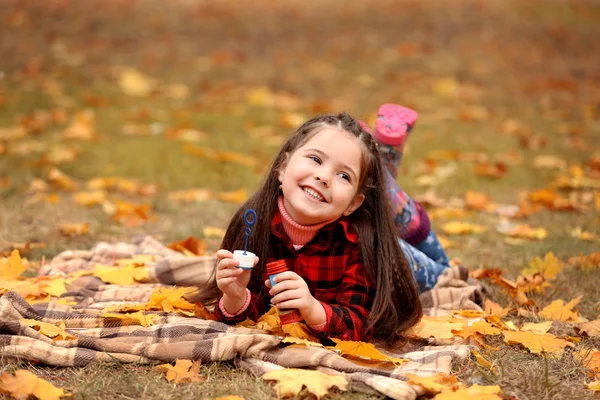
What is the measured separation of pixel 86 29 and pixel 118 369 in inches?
350

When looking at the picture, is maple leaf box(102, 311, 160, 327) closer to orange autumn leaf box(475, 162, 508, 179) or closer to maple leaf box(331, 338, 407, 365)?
maple leaf box(331, 338, 407, 365)

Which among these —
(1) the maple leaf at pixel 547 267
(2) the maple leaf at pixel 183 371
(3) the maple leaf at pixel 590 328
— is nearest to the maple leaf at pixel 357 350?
(2) the maple leaf at pixel 183 371

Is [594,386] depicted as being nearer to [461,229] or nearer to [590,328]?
[590,328]

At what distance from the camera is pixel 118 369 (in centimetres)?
234

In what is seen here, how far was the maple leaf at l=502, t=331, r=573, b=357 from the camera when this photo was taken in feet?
8.52

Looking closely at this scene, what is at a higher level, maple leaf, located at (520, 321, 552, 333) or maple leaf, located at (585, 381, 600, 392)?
maple leaf, located at (520, 321, 552, 333)

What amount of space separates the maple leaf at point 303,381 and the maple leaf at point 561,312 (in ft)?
4.07

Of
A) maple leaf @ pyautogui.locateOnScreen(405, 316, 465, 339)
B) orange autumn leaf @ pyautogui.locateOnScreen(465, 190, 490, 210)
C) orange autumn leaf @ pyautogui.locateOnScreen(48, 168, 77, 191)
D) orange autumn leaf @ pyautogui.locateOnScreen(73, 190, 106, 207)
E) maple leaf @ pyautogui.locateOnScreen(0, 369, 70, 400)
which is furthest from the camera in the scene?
→ orange autumn leaf @ pyautogui.locateOnScreen(48, 168, 77, 191)

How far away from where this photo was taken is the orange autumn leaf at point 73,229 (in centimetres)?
416

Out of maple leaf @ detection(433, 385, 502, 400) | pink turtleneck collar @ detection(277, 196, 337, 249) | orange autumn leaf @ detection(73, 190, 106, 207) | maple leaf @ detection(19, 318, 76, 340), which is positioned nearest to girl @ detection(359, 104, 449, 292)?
pink turtleneck collar @ detection(277, 196, 337, 249)

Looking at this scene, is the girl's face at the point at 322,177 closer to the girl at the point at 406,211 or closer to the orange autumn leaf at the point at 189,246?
the girl at the point at 406,211

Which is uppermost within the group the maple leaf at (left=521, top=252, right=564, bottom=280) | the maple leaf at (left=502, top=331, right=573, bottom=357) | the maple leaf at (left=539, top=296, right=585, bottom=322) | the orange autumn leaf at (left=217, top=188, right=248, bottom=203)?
the orange autumn leaf at (left=217, top=188, right=248, bottom=203)

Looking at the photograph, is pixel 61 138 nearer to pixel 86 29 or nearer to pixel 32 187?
pixel 32 187

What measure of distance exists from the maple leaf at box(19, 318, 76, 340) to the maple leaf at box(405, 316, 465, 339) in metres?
1.28
